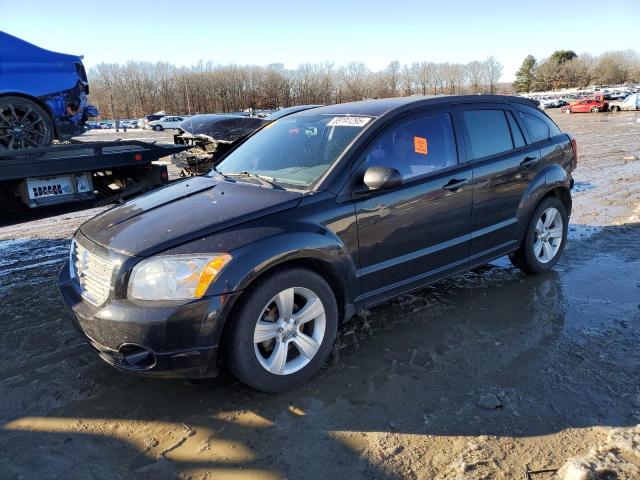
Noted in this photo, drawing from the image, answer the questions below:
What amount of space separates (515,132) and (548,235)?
1121 mm

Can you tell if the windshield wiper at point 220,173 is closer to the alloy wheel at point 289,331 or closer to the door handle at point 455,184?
the alloy wheel at point 289,331

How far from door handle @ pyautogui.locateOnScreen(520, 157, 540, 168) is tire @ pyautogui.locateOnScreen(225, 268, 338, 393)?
8.11 ft

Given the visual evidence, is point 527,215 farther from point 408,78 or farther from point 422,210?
point 408,78

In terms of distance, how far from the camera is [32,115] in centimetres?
585

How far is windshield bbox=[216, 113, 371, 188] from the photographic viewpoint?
357cm

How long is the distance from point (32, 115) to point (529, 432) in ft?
19.9

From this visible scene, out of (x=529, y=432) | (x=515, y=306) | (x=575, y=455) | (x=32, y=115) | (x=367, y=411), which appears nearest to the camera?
(x=575, y=455)

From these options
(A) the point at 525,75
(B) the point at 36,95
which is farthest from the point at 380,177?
(A) the point at 525,75

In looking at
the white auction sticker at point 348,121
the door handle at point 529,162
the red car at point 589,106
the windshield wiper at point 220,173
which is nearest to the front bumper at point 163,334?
the windshield wiper at point 220,173

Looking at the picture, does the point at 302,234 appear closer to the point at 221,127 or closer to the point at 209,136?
the point at 209,136

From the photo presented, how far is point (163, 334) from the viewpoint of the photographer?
8.84ft

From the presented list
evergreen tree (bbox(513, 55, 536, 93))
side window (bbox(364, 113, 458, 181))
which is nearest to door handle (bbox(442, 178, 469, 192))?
side window (bbox(364, 113, 458, 181))

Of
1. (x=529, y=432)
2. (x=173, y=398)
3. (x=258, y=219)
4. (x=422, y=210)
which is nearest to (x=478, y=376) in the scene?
(x=529, y=432)

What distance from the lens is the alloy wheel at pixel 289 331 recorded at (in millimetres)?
2994
